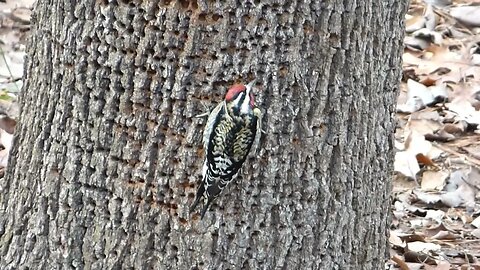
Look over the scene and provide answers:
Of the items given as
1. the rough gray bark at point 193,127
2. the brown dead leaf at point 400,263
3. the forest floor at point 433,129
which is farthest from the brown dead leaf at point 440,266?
the rough gray bark at point 193,127

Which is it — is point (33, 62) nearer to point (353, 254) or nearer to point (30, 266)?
point (30, 266)

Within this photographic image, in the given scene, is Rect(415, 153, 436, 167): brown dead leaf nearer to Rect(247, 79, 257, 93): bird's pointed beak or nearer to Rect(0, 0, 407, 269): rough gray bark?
Rect(0, 0, 407, 269): rough gray bark

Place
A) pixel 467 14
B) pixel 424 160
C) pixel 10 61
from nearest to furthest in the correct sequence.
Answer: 1. pixel 424 160
2. pixel 10 61
3. pixel 467 14

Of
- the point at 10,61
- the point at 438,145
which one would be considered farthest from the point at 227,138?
the point at 10,61

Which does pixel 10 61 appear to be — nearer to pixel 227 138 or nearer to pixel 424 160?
pixel 424 160

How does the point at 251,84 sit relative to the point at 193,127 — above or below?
above

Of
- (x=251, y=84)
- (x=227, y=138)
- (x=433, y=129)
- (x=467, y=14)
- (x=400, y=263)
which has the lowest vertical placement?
(x=400, y=263)

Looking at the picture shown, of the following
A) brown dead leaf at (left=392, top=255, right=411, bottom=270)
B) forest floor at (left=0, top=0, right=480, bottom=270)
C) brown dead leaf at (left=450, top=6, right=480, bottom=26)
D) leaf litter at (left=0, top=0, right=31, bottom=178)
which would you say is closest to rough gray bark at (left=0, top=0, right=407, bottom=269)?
brown dead leaf at (left=392, top=255, right=411, bottom=270)
